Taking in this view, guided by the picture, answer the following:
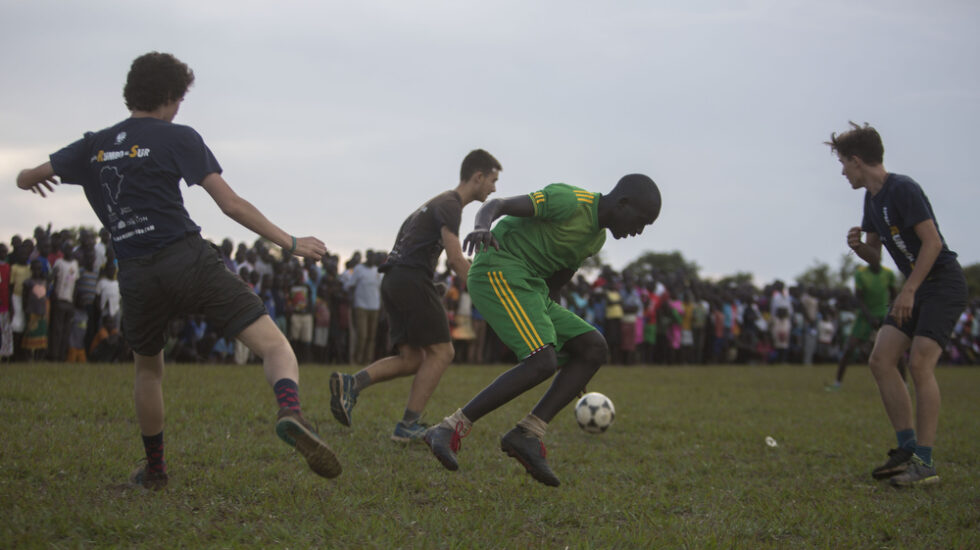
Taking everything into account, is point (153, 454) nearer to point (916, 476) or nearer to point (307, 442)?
point (307, 442)

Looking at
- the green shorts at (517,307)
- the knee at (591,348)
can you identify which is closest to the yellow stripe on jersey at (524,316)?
the green shorts at (517,307)

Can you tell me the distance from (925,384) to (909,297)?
72 centimetres

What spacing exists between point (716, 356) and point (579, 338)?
58.7 feet

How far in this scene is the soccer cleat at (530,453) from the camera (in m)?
4.49

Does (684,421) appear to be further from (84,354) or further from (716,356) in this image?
(716,356)

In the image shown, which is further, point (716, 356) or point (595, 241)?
point (716, 356)

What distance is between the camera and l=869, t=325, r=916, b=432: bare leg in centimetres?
583

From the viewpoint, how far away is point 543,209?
15.9 ft

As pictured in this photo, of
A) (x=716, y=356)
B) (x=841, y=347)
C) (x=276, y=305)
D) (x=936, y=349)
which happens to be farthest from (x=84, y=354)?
(x=841, y=347)

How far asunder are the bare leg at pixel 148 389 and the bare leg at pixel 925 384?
4.96 metres

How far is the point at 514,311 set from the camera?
481cm

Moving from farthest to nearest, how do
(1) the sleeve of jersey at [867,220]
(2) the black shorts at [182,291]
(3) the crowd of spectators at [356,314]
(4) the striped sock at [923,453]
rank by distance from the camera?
(3) the crowd of spectators at [356,314] → (1) the sleeve of jersey at [867,220] → (4) the striped sock at [923,453] → (2) the black shorts at [182,291]

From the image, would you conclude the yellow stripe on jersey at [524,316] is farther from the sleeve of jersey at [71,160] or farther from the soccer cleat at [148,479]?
the sleeve of jersey at [71,160]

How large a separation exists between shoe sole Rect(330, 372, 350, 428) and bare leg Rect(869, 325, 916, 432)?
3.81m
